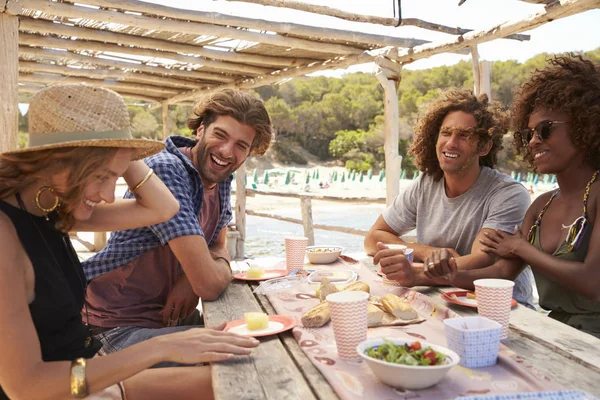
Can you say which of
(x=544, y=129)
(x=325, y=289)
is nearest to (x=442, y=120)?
(x=544, y=129)

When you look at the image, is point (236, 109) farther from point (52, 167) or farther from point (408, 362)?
point (408, 362)

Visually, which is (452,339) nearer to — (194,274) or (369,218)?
(194,274)

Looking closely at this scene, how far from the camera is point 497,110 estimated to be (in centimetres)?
329

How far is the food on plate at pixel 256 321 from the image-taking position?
179 cm

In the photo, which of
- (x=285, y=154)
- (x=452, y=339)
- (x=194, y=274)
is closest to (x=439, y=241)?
(x=194, y=274)

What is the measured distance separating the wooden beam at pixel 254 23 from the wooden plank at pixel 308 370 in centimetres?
392

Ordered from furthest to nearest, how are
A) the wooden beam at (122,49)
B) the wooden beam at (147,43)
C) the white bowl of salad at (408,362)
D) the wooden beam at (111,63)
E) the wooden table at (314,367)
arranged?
1. the wooden beam at (111,63)
2. the wooden beam at (122,49)
3. the wooden beam at (147,43)
4. the wooden table at (314,367)
5. the white bowl of salad at (408,362)

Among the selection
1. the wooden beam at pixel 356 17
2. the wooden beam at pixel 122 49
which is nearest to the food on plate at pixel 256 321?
the wooden beam at pixel 356 17

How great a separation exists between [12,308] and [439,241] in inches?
92.0

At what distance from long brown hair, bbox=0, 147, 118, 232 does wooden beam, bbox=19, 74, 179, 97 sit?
20.5 feet

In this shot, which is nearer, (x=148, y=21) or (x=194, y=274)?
(x=194, y=274)

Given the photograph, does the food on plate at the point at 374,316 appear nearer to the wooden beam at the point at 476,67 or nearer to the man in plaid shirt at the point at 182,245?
the man in plaid shirt at the point at 182,245

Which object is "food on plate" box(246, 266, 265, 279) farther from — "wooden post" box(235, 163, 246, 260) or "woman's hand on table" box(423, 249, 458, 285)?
"wooden post" box(235, 163, 246, 260)

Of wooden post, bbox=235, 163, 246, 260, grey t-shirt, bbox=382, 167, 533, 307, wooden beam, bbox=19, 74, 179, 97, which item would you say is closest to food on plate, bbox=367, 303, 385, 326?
grey t-shirt, bbox=382, 167, 533, 307
